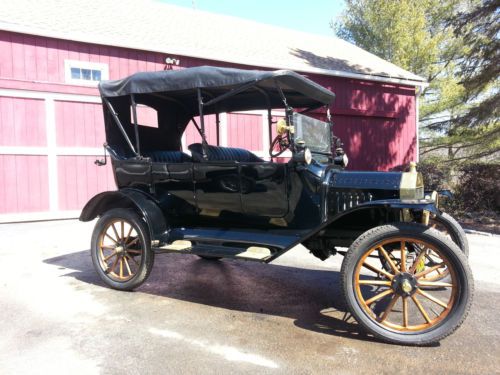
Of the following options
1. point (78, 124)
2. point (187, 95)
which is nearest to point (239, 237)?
point (187, 95)

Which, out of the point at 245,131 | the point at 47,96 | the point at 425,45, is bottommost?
the point at 245,131

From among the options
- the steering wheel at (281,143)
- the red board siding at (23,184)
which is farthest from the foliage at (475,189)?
the red board siding at (23,184)

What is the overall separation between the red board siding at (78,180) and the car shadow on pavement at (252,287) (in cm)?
352

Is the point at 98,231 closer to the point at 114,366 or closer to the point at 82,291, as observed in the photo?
the point at 82,291

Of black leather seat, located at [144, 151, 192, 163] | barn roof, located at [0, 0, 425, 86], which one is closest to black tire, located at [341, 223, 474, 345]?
black leather seat, located at [144, 151, 192, 163]

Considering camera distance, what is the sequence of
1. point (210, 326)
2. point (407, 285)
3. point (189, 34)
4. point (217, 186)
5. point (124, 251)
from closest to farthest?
point (407, 285) < point (210, 326) < point (217, 186) < point (124, 251) < point (189, 34)

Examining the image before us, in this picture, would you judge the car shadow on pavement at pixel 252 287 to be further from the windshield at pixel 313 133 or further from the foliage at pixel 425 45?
the foliage at pixel 425 45

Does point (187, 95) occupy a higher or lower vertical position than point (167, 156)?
higher

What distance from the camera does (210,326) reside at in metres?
3.18

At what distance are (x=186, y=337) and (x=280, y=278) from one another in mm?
1698

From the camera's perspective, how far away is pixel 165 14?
12.4 meters

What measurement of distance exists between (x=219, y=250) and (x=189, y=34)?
8.71 meters

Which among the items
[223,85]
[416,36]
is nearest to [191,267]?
[223,85]

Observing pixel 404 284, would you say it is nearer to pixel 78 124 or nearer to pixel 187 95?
pixel 187 95
